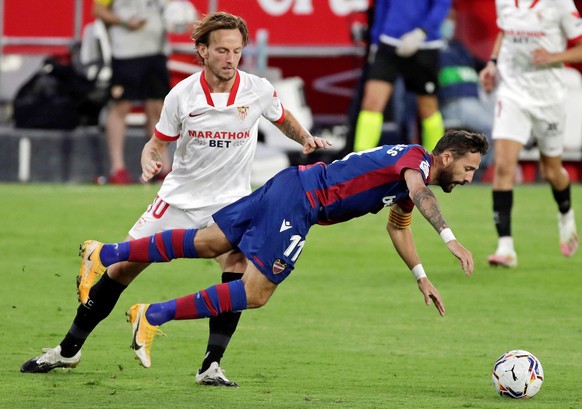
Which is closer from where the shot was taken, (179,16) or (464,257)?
(464,257)

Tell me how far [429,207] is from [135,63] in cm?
1052

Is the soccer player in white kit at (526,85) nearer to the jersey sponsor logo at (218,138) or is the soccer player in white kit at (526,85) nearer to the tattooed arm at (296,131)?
the tattooed arm at (296,131)

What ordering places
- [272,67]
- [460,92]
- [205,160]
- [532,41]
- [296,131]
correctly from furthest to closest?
[272,67] → [460,92] → [532,41] → [296,131] → [205,160]

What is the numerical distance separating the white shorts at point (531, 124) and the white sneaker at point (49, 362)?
5254 mm

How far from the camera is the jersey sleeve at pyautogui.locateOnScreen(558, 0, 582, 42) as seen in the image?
11.9 metres

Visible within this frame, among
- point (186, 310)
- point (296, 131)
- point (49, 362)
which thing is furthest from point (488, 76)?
point (186, 310)

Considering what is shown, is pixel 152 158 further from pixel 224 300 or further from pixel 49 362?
pixel 49 362

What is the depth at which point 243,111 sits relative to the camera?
7.67m

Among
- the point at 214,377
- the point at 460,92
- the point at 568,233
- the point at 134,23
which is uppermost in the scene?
the point at 214,377

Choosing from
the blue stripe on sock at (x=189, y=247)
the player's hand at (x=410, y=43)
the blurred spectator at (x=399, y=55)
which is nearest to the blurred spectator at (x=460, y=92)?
the blurred spectator at (x=399, y=55)

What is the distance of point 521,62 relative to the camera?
1206 centimetres

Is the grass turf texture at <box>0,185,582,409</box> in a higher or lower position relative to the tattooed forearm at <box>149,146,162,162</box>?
lower

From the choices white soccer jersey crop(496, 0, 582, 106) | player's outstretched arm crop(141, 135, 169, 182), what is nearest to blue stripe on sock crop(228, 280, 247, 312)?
player's outstretched arm crop(141, 135, 169, 182)

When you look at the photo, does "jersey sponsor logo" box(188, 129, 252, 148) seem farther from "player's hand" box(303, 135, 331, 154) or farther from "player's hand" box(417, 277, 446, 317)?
"player's hand" box(417, 277, 446, 317)
